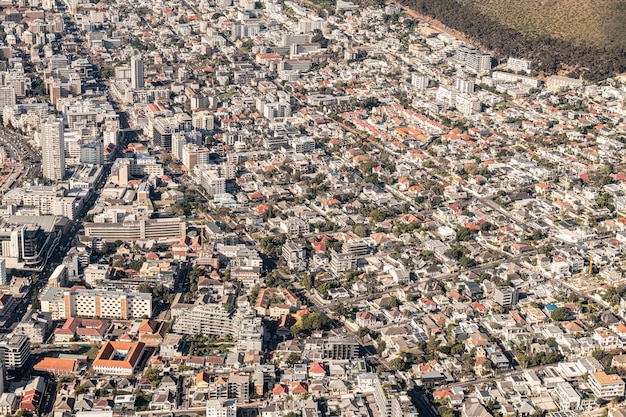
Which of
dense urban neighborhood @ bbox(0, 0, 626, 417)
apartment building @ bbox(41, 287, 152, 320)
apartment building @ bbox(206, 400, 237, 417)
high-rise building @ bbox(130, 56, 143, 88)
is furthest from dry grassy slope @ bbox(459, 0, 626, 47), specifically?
apartment building @ bbox(206, 400, 237, 417)

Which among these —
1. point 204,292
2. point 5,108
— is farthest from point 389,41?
point 204,292

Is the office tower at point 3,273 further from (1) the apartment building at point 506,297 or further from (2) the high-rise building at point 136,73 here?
(2) the high-rise building at point 136,73

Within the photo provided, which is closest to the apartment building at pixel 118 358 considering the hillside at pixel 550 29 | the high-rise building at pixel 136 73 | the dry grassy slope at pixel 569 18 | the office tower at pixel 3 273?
the office tower at pixel 3 273

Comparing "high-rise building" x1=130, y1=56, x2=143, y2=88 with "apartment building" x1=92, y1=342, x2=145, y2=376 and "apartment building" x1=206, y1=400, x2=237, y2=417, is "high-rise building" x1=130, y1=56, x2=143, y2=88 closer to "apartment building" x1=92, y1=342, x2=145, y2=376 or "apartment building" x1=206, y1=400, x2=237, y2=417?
"apartment building" x1=92, y1=342, x2=145, y2=376

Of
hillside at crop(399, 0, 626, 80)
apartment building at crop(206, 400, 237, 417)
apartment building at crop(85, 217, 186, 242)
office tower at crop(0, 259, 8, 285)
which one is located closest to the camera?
apartment building at crop(206, 400, 237, 417)

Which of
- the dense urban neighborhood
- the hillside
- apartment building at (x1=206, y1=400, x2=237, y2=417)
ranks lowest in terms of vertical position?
the dense urban neighborhood

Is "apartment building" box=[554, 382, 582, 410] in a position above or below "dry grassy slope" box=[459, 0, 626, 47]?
below

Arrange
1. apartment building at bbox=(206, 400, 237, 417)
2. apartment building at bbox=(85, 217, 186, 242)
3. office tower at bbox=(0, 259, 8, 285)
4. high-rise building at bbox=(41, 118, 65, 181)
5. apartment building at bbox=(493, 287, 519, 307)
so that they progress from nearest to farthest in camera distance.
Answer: apartment building at bbox=(206, 400, 237, 417)
apartment building at bbox=(493, 287, 519, 307)
office tower at bbox=(0, 259, 8, 285)
apartment building at bbox=(85, 217, 186, 242)
high-rise building at bbox=(41, 118, 65, 181)

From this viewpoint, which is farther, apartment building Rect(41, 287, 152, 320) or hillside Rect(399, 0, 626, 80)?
hillside Rect(399, 0, 626, 80)
